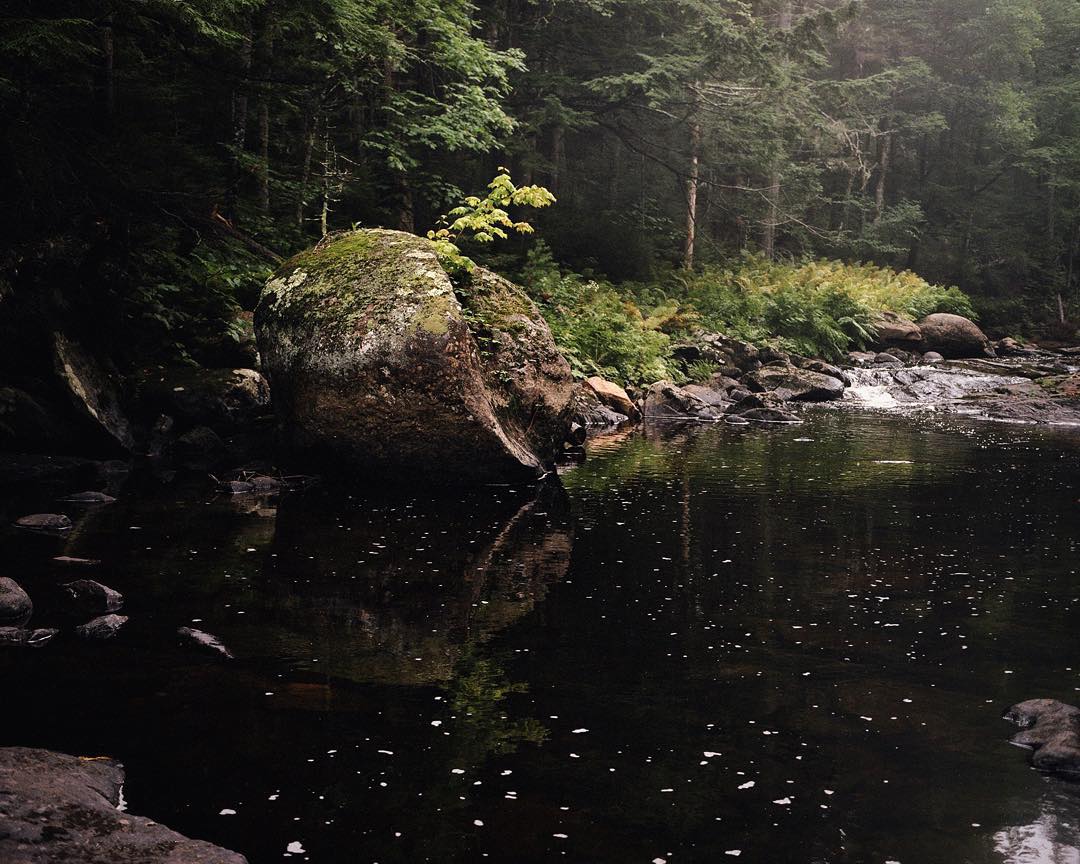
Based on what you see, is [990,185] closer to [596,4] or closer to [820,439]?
[596,4]

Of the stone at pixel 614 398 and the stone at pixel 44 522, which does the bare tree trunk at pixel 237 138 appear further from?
the stone at pixel 44 522

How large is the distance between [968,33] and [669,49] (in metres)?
21.8

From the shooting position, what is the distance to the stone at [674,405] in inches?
717

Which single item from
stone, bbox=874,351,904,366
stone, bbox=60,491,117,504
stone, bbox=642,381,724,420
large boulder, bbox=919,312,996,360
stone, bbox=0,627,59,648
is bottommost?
stone, bbox=60,491,117,504

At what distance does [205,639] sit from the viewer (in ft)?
17.5

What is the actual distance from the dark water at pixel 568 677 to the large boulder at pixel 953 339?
19.5m

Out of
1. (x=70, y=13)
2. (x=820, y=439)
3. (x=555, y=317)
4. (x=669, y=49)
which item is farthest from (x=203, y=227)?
(x=669, y=49)

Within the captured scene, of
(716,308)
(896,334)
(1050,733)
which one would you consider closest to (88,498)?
(1050,733)

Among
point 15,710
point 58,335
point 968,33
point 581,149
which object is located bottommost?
point 15,710

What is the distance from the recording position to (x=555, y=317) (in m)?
19.0

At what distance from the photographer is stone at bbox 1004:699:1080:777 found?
411 centimetres

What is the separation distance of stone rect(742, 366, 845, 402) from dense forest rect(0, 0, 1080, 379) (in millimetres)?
2620

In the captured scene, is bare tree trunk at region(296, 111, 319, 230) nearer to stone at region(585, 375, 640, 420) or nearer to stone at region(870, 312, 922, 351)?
stone at region(585, 375, 640, 420)

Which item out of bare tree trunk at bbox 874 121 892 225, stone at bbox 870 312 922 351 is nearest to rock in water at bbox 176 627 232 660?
stone at bbox 870 312 922 351
